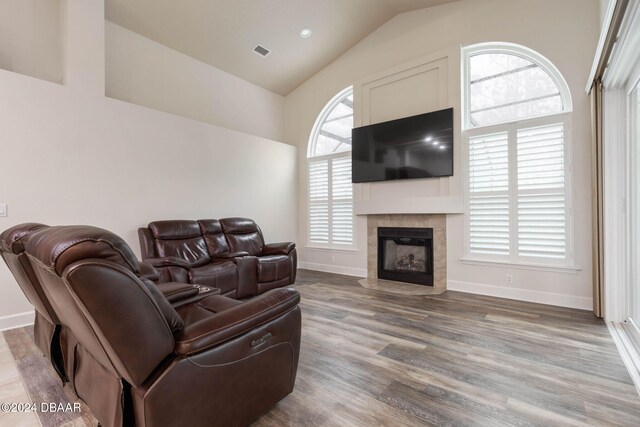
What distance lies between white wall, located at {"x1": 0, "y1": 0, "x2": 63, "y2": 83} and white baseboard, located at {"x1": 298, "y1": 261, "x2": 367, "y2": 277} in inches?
184

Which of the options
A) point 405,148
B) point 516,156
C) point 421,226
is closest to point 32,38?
point 405,148

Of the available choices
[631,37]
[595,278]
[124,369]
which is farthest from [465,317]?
[124,369]

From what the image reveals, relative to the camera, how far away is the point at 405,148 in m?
4.64

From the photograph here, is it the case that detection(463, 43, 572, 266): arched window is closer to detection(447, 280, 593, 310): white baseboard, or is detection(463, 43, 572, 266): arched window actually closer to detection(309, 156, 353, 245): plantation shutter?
detection(447, 280, 593, 310): white baseboard

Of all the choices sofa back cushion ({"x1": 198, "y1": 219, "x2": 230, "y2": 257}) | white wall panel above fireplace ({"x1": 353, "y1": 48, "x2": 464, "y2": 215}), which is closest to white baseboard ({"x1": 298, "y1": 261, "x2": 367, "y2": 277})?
white wall panel above fireplace ({"x1": 353, "y1": 48, "x2": 464, "y2": 215})

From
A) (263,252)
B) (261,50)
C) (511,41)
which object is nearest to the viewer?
(511,41)

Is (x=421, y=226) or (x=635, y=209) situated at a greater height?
(x=635, y=209)

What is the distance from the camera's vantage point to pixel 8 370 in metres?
2.12

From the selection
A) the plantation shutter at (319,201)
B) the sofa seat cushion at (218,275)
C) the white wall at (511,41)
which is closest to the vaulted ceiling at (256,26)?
the white wall at (511,41)

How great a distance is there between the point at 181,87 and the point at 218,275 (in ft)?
10.6

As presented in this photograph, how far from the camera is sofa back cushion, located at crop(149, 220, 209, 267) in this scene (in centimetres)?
379

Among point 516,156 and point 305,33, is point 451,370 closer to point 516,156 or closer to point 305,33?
point 516,156

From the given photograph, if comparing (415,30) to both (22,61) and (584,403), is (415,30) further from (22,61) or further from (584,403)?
(22,61)

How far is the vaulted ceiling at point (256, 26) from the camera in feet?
13.2
